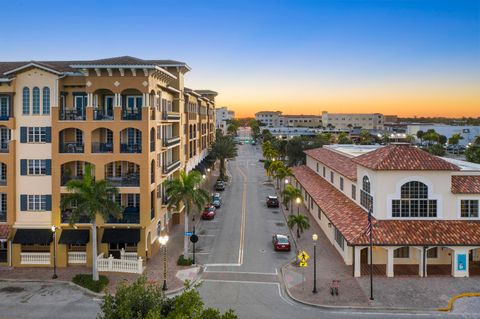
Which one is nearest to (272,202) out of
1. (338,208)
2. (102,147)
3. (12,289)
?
(338,208)

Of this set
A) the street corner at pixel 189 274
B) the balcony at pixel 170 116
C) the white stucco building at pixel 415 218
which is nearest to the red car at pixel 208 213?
the balcony at pixel 170 116

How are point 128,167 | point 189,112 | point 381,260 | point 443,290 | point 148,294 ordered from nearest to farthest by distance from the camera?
point 148,294, point 443,290, point 381,260, point 128,167, point 189,112

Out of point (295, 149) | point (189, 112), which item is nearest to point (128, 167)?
point (189, 112)

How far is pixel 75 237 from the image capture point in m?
32.4

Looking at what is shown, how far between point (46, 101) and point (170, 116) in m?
12.0

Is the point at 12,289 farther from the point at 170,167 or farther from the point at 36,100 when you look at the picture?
the point at 170,167

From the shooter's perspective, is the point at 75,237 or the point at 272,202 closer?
the point at 75,237

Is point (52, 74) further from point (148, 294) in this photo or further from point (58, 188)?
point (148, 294)

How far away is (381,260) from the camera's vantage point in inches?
1278

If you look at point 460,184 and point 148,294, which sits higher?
point 460,184

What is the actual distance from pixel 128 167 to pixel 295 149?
202 feet

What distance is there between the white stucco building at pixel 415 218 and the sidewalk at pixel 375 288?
3.22 ft

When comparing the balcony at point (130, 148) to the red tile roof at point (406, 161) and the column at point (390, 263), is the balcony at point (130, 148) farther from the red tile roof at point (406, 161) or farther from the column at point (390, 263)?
the column at point (390, 263)

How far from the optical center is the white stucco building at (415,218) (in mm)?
29719
